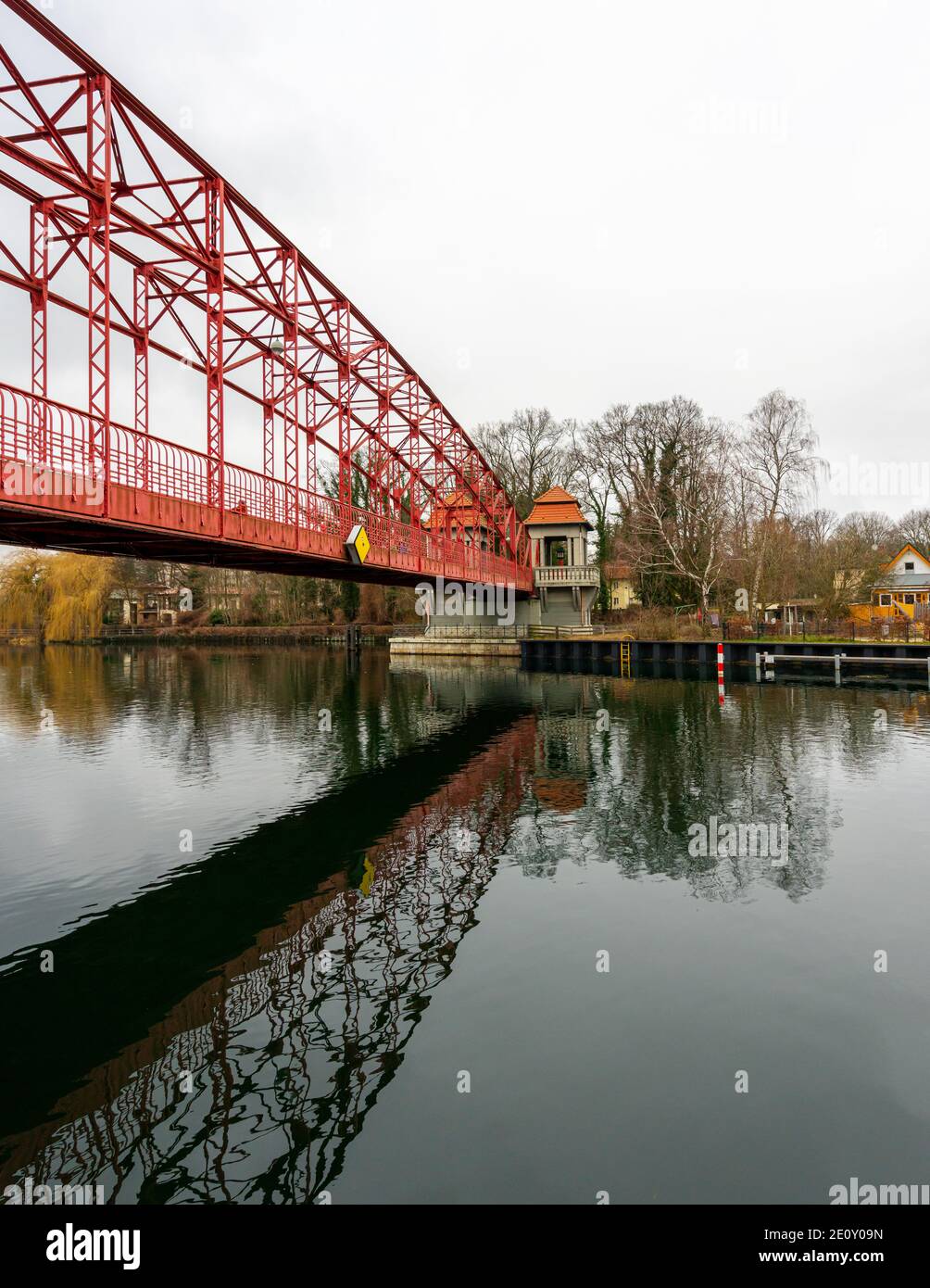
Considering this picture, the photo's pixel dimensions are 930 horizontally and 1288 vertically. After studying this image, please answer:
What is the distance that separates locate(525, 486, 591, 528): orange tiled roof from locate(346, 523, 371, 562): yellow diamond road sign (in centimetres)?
3675

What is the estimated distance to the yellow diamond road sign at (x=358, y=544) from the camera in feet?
70.8

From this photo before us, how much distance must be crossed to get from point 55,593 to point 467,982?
3077 inches

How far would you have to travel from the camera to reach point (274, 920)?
9.46m

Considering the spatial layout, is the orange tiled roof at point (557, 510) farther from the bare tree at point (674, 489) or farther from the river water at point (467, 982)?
the river water at point (467, 982)

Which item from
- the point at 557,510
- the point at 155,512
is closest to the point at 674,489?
the point at 557,510

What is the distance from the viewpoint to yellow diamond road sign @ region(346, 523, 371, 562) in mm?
21594

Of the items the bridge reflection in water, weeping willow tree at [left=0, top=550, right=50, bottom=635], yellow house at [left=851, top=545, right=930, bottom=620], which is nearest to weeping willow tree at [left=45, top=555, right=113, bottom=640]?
weeping willow tree at [left=0, top=550, right=50, bottom=635]

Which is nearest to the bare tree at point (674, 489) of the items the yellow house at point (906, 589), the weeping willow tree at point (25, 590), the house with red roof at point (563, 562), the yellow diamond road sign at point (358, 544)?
the house with red roof at point (563, 562)

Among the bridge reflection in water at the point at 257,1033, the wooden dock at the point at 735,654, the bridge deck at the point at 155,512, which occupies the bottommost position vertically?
the bridge reflection in water at the point at 257,1033

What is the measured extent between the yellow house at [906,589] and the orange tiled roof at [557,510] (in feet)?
75.1

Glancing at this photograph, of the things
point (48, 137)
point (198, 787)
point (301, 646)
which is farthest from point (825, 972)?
point (301, 646)

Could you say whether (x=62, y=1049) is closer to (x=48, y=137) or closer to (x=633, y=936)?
(x=633, y=936)
